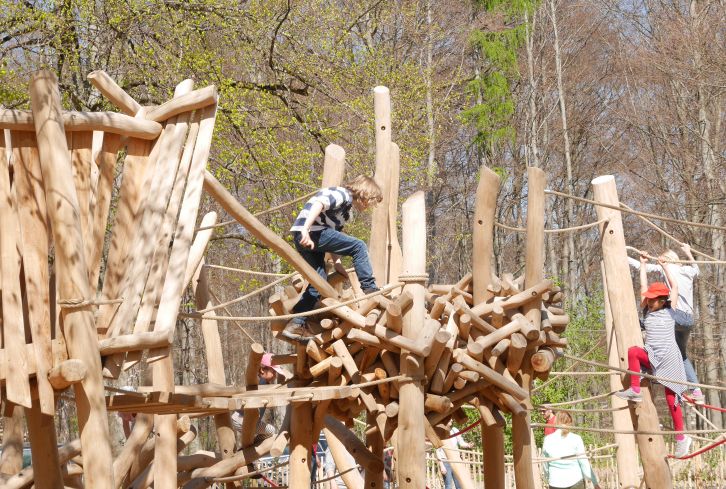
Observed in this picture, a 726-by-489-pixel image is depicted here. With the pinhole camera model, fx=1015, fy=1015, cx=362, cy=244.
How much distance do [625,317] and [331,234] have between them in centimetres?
232

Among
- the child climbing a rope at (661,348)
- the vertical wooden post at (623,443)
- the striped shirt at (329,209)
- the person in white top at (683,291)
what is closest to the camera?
the striped shirt at (329,209)

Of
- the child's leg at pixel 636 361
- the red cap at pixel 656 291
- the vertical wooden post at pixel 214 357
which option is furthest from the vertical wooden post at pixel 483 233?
the vertical wooden post at pixel 214 357

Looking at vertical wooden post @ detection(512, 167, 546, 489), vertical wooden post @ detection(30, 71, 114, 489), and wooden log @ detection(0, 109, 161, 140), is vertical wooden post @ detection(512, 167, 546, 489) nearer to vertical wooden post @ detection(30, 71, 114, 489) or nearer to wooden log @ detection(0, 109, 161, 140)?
wooden log @ detection(0, 109, 161, 140)

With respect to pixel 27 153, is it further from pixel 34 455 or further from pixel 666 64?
pixel 666 64

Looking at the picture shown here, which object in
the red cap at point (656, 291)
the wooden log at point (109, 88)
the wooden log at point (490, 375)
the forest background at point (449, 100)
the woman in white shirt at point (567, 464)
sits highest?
the forest background at point (449, 100)

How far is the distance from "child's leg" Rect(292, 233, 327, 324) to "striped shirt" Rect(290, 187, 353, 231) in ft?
0.28

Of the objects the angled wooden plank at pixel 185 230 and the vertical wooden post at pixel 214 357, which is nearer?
the angled wooden plank at pixel 185 230

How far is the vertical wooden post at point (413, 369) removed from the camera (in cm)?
609

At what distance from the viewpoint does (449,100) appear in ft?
71.4

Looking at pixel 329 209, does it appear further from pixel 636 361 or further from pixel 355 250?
pixel 636 361

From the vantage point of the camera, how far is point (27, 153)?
14.7ft

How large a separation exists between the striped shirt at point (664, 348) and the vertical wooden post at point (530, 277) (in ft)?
3.63

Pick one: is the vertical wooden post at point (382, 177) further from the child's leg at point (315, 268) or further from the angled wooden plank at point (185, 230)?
the angled wooden plank at point (185, 230)

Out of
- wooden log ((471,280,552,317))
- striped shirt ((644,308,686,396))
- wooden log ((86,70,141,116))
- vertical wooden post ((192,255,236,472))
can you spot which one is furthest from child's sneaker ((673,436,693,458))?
wooden log ((86,70,141,116))
